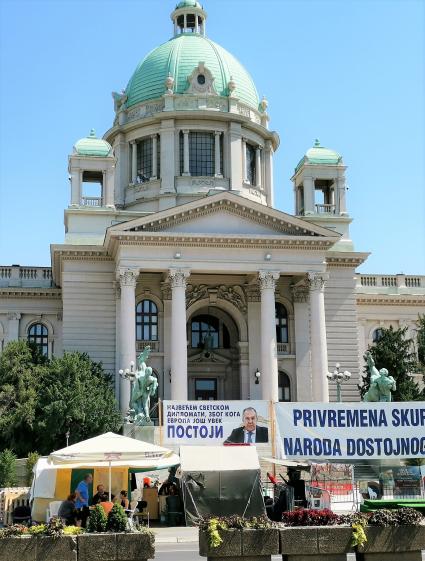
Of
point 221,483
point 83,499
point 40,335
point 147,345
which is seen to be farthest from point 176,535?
point 40,335

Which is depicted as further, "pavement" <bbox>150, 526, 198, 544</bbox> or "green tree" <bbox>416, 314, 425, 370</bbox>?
"green tree" <bbox>416, 314, 425, 370</bbox>

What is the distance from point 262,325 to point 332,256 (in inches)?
311

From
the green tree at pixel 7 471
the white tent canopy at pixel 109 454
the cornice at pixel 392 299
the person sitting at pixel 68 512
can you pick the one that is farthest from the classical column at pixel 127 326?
the person sitting at pixel 68 512

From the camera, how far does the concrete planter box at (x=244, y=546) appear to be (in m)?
12.8

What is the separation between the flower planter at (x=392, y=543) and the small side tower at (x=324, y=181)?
40.6 m

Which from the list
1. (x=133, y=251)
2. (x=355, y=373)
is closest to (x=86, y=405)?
(x=133, y=251)

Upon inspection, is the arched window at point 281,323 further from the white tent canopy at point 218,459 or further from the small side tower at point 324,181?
the white tent canopy at point 218,459

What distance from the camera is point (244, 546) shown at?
12.8m

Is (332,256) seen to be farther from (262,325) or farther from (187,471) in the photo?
(187,471)

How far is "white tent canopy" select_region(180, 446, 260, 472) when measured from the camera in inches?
928

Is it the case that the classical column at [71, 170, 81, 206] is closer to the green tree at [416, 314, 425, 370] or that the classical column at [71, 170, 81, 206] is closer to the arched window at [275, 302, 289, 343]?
the arched window at [275, 302, 289, 343]

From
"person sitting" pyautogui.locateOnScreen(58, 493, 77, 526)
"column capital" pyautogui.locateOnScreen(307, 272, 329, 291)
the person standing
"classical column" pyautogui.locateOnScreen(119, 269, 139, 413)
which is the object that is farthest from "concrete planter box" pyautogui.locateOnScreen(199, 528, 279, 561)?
"column capital" pyautogui.locateOnScreen(307, 272, 329, 291)

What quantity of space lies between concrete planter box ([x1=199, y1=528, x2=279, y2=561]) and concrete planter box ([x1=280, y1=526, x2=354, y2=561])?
8.2 inches

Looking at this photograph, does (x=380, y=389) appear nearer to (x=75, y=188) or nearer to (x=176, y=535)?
(x=176, y=535)
